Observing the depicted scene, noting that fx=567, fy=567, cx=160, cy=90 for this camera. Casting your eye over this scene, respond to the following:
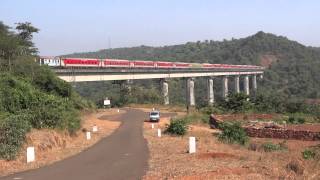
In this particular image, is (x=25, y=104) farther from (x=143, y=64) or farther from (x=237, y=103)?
(x=143, y=64)

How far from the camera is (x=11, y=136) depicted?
2433cm

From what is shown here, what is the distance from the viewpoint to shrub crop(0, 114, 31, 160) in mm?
23033

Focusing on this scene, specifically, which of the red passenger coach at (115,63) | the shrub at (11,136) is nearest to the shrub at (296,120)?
the shrub at (11,136)

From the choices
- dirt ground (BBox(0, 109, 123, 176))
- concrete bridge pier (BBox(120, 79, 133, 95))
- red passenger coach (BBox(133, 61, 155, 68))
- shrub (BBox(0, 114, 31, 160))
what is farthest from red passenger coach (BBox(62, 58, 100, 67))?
shrub (BBox(0, 114, 31, 160))

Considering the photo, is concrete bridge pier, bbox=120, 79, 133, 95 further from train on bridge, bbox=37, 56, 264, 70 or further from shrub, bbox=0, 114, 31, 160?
shrub, bbox=0, 114, 31, 160

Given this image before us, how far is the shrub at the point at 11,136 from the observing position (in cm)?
2303

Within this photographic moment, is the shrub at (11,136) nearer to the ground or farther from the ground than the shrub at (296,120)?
farther from the ground

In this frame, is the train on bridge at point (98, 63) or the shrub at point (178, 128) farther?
the train on bridge at point (98, 63)

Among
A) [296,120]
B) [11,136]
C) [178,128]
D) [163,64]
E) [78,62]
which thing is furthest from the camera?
[163,64]

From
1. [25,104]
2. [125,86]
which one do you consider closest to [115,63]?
[125,86]

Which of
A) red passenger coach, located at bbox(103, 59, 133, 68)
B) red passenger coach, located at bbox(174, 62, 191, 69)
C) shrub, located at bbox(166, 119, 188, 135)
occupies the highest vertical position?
red passenger coach, located at bbox(103, 59, 133, 68)

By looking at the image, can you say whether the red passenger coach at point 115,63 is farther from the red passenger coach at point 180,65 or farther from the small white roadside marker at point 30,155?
the small white roadside marker at point 30,155

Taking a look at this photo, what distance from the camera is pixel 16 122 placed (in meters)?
25.5

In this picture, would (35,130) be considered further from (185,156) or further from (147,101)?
(147,101)
